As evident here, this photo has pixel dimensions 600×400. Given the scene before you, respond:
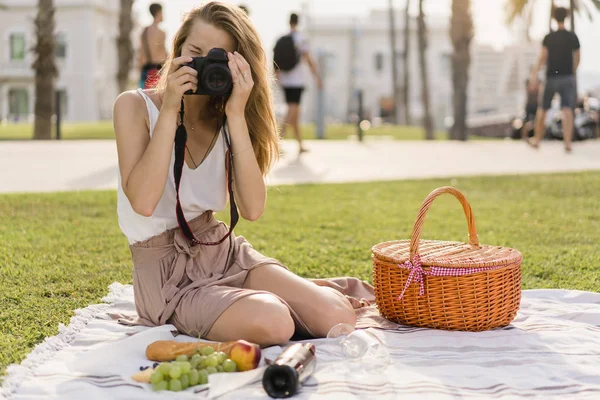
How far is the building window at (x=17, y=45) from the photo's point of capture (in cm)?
4072

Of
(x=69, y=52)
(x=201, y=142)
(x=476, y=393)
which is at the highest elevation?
(x=69, y=52)

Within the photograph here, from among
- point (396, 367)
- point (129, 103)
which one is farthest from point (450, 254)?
point (129, 103)

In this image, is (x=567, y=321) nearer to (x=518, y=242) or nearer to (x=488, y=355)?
(x=488, y=355)

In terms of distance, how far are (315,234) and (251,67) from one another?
2.19m

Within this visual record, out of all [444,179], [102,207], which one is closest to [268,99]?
[102,207]

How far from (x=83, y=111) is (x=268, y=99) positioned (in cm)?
3915

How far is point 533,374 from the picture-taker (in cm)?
244

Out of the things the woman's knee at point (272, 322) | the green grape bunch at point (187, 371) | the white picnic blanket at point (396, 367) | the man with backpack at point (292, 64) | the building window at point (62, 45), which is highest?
the building window at point (62, 45)

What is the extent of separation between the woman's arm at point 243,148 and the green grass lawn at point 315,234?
84 cm

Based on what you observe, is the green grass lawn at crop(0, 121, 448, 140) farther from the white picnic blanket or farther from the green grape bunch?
the green grape bunch

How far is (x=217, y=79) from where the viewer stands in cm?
267

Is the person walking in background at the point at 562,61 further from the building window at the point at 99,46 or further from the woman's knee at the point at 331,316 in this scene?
the building window at the point at 99,46

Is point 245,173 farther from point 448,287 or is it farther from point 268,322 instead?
point 448,287

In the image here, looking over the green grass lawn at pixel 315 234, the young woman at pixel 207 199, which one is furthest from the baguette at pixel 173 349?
the green grass lawn at pixel 315 234
